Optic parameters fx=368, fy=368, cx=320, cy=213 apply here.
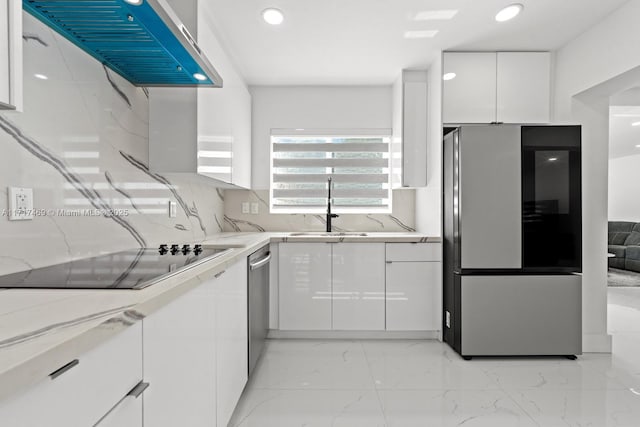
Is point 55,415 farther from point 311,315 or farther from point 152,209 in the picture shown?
point 311,315

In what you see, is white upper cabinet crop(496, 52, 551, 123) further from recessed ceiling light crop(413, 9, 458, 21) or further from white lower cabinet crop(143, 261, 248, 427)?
white lower cabinet crop(143, 261, 248, 427)

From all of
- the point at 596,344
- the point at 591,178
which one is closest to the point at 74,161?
the point at 591,178

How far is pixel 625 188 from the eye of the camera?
7418 mm

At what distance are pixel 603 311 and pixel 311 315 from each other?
2.28 metres

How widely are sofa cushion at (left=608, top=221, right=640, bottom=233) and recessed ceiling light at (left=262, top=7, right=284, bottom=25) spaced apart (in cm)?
762

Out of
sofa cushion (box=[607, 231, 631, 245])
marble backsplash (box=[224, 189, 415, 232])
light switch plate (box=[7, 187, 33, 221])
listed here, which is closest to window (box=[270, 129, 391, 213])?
marble backsplash (box=[224, 189, 415, 232])

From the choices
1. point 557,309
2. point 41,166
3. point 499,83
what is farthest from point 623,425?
point 41,166

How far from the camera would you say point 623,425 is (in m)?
1.86

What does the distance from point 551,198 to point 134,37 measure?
2784 mm

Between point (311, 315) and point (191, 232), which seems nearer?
point (191, 232)

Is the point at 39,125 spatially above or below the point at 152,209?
above

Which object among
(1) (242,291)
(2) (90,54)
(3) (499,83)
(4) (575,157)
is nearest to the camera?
(2) (90,54)

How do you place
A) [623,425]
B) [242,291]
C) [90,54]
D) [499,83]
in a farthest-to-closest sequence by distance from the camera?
1. [499,83]
2. [242,291]
3. [623,425]
4. [90,54]

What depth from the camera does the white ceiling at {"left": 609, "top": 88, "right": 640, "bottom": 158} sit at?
132 inches
